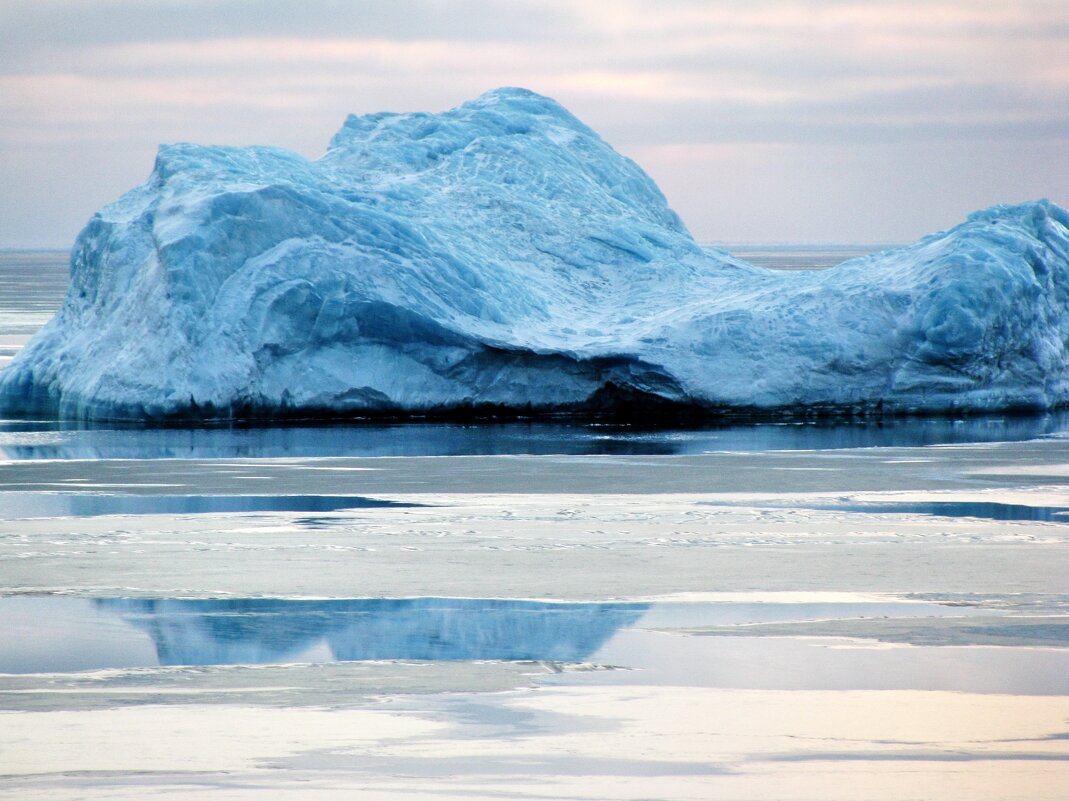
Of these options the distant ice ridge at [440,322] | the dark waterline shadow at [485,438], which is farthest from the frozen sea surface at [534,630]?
the distant ice ridge at [440,322]

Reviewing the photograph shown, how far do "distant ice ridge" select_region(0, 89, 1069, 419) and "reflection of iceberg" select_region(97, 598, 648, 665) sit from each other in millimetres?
8364

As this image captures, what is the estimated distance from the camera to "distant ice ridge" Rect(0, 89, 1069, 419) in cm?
1577

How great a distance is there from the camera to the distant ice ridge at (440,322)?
51.7 ft

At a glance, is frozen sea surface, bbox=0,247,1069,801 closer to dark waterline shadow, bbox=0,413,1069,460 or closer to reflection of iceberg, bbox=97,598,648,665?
reflection of iceberg, bbox=97,598,648,665

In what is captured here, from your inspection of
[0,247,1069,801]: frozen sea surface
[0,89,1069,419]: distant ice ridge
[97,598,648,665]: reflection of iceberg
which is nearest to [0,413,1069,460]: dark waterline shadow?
[0,89,1069,419]: distant ice ridge

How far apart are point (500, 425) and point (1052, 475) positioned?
17.8ft

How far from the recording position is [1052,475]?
11.9m

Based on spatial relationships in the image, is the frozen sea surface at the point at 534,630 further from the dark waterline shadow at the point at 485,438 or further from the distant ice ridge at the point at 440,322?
the distant ice ridge at the point at 440,322

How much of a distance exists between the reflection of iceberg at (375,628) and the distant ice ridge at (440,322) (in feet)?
27.4

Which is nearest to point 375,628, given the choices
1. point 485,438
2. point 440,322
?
point 485,438

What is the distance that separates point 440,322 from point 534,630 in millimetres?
8935

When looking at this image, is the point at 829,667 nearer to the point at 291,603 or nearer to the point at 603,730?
the point at 603,730

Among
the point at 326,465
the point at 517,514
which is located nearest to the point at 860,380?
the point at 326,465

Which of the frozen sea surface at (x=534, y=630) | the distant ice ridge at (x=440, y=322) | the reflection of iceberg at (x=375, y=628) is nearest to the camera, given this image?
the frozen sea surface at (x=534, y=630)
